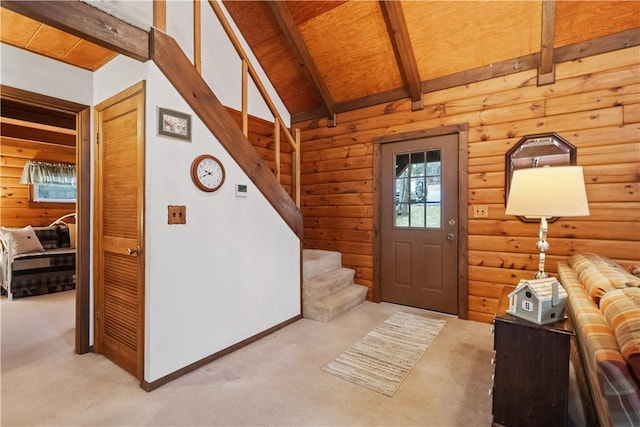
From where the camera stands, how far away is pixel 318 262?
146 inches

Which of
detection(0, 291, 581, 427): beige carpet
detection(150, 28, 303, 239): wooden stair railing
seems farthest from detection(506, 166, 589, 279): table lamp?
detection(150, 28, 303, 239): wooden stair railing

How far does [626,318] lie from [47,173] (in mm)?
7265

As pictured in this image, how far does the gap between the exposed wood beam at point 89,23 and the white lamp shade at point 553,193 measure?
250 cm

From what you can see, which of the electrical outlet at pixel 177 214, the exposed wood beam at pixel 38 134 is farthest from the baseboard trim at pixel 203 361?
the exposed wood beam at pixel 38 134

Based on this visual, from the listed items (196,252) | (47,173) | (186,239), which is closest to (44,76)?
(186,239)

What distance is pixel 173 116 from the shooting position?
6.80 ft

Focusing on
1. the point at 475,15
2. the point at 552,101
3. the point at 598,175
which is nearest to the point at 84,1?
the point at 475,15

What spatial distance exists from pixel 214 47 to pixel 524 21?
3247 mm

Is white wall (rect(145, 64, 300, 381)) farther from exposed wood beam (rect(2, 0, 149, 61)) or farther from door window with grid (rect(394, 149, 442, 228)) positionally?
door window with grid (rect(394, 149, 442, 228))

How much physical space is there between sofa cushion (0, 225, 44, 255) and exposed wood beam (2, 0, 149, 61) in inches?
154

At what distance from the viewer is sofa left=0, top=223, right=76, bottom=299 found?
158 inches

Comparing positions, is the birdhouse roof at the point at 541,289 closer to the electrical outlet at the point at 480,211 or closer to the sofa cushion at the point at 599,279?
the sofa cushion at the point at 599,279

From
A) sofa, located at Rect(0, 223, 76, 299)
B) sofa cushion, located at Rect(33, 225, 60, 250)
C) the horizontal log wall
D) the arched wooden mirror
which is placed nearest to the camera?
the arched wooden mirror

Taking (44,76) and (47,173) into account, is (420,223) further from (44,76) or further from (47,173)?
(47,173)
